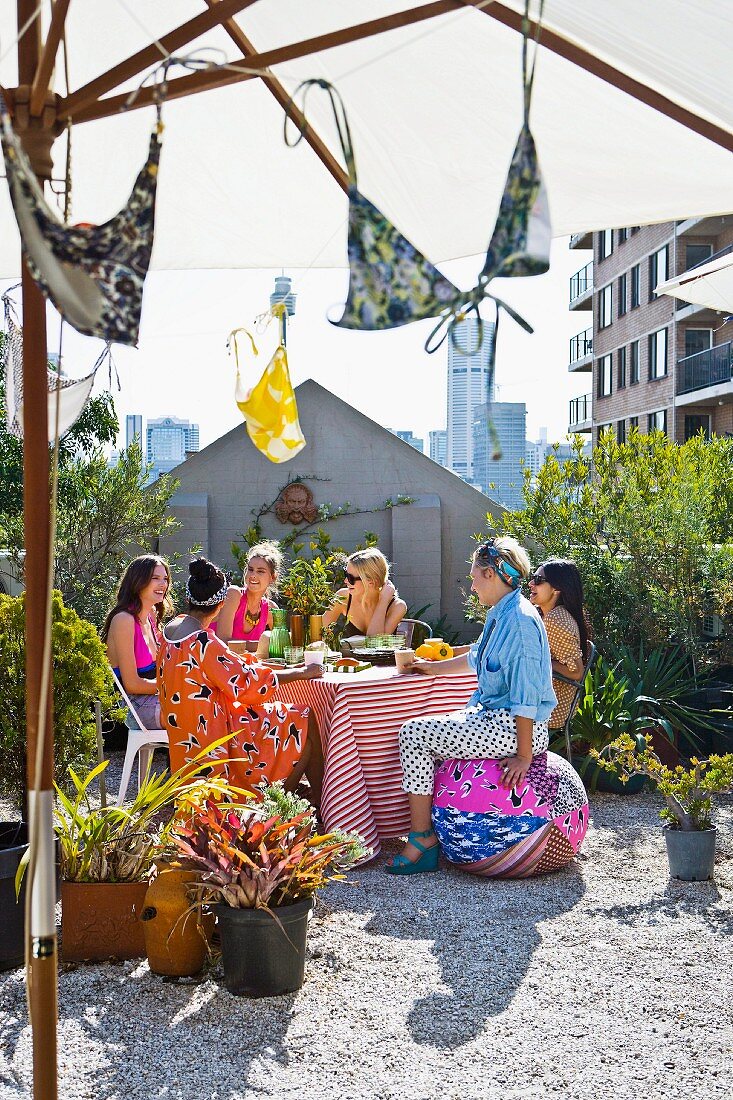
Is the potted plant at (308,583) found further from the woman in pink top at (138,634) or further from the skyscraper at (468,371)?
the skyscraper at (468,371)

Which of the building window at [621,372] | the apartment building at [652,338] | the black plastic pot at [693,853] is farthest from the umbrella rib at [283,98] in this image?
the building window at [621,372]

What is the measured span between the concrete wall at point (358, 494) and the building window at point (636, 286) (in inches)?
1123

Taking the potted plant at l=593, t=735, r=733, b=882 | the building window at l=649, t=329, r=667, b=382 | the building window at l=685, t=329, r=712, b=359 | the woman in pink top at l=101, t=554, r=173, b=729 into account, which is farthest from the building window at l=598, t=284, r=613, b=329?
the potted plant at l=593, t=735, r=733, b=882

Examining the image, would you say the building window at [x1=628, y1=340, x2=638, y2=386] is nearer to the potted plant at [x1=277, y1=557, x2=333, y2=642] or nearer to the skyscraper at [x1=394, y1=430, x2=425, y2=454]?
the skyscraper at [x1=394, y1=430, x2=425, y2=454]

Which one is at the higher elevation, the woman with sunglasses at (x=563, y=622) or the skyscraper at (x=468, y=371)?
the skyscraper at (x=468, y=371)

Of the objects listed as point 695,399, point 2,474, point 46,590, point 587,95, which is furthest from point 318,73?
point 695,399

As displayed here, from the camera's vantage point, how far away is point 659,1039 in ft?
11.2

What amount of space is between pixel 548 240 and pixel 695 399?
30910mm

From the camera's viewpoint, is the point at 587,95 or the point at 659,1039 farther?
the point at 587,95

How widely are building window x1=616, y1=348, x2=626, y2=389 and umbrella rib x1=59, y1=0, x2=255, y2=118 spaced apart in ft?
124

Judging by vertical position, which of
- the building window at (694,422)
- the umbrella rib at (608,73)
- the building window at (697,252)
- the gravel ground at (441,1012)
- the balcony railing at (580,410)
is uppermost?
the building window at (697,252)

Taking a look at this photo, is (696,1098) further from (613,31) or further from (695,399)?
(695,399)

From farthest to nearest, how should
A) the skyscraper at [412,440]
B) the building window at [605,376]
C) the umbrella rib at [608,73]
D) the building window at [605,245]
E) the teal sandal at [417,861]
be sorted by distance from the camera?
the building window at [605,376]
the building window at [605,245]
the skyscraper at [412,440]
the teal sandal at [417,861]
the umbrella rib at [608,73]

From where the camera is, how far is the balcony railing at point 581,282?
43.6 metres
